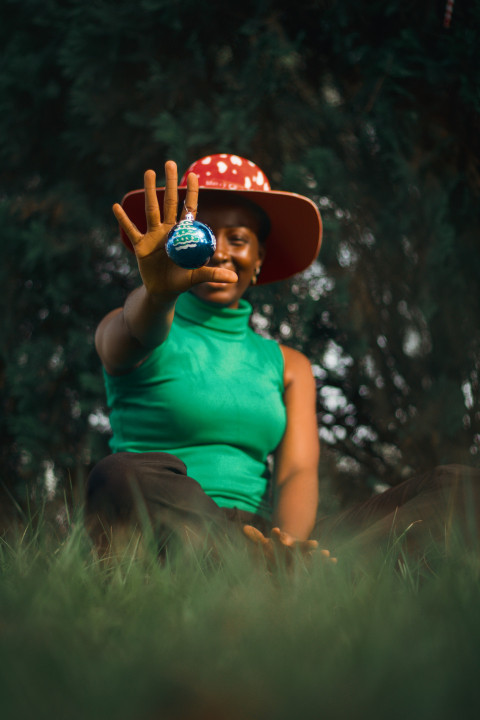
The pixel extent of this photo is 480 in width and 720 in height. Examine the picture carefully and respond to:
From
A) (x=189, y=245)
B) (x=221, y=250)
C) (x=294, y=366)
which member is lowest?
(x=294, y=366)

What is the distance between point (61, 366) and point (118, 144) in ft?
3.77

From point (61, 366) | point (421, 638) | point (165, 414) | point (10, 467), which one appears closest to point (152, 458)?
point (165, 414)

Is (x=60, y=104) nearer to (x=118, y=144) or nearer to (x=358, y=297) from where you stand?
(x=118, y=144)

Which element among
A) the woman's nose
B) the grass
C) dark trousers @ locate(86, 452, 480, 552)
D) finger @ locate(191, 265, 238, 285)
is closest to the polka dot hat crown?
the woman's nose

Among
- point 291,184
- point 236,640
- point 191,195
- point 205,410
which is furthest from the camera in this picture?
point 291,184

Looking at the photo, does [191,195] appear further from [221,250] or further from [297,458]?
[297,458]

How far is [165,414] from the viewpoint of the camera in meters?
2.20

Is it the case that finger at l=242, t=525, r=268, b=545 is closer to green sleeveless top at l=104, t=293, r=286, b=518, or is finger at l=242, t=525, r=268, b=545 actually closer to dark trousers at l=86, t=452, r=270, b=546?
dark trousers at l=86, t=452, r=270, b=546

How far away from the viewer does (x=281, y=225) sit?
266cm

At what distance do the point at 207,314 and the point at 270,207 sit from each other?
1.61 feet

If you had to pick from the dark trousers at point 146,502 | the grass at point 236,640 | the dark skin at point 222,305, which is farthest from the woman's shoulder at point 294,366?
the grass at point 236,640

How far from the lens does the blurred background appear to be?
302cm

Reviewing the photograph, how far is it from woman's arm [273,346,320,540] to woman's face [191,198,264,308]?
386 mm

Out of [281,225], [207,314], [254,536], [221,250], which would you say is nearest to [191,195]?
[221,250]
